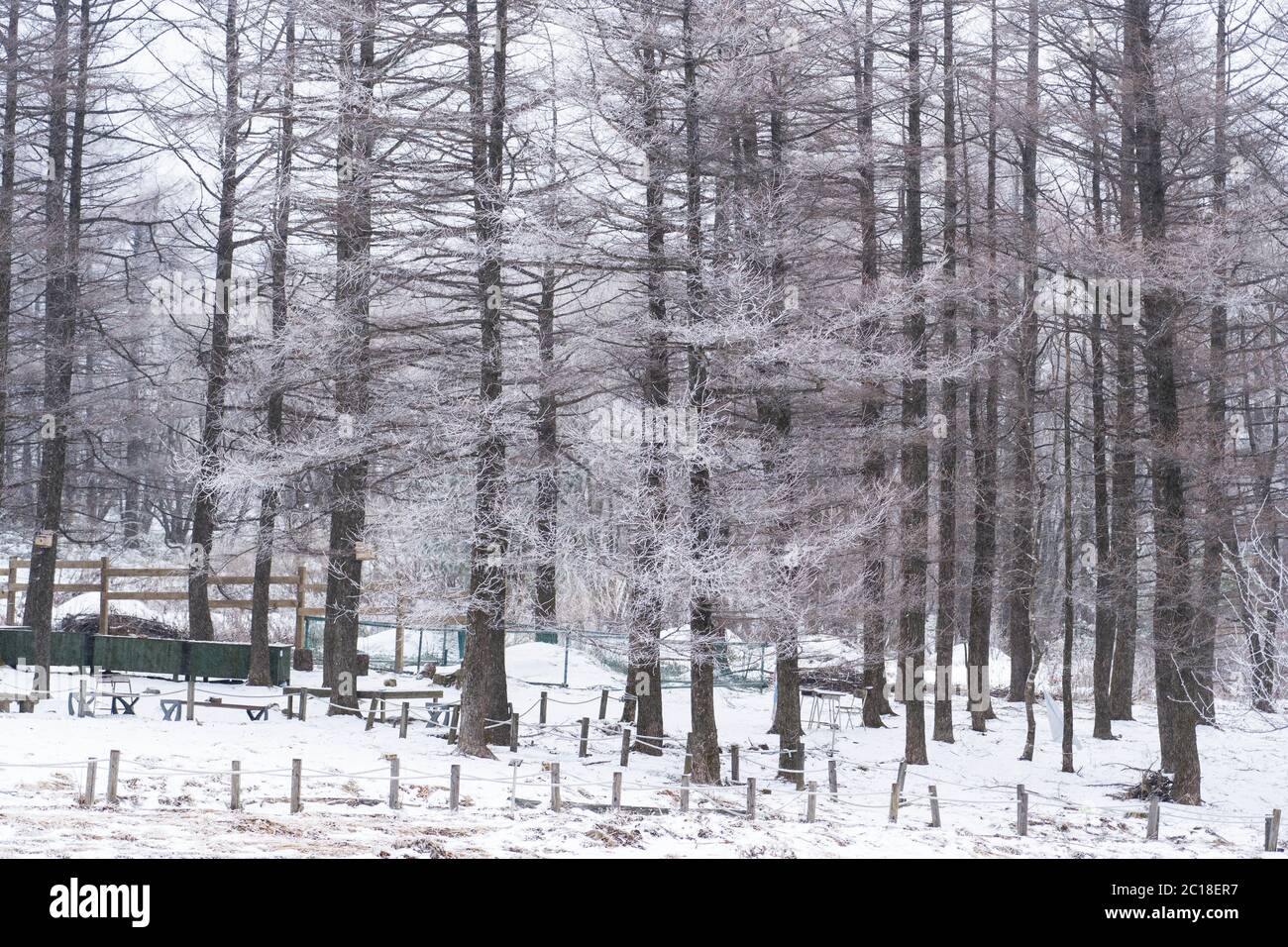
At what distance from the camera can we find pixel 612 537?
1705cm

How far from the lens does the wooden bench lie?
60.7 ft

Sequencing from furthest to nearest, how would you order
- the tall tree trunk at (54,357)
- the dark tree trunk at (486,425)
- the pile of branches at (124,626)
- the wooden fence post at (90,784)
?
the pile of branches at (124,626) < the tall tree trunk at (54,357) < the dark tree trunk at (486,425) < the wooden fence post at (90,784)

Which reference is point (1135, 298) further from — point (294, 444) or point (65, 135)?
point (65, 135)

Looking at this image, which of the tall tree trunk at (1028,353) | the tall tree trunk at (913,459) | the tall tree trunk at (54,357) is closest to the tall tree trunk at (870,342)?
the tall tree trunk at (913,459)

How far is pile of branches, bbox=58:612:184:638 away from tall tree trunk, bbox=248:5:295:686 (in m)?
5.28

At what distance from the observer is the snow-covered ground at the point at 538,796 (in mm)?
11773

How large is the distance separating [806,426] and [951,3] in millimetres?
7618

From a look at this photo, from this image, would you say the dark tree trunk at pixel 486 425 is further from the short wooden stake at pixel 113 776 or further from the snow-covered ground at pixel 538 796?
the short wooden stake at pixel 113 776

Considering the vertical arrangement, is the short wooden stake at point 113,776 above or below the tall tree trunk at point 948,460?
below

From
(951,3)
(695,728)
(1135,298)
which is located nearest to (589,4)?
(951,3)

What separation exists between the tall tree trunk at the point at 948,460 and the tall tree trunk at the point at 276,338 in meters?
10.4

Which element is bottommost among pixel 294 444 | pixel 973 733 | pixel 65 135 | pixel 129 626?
pixel 973 733

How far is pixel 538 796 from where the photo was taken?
14578 millimetres

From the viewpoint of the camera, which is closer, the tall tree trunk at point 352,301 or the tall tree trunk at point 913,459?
the tall tree trunk at point 352,301
